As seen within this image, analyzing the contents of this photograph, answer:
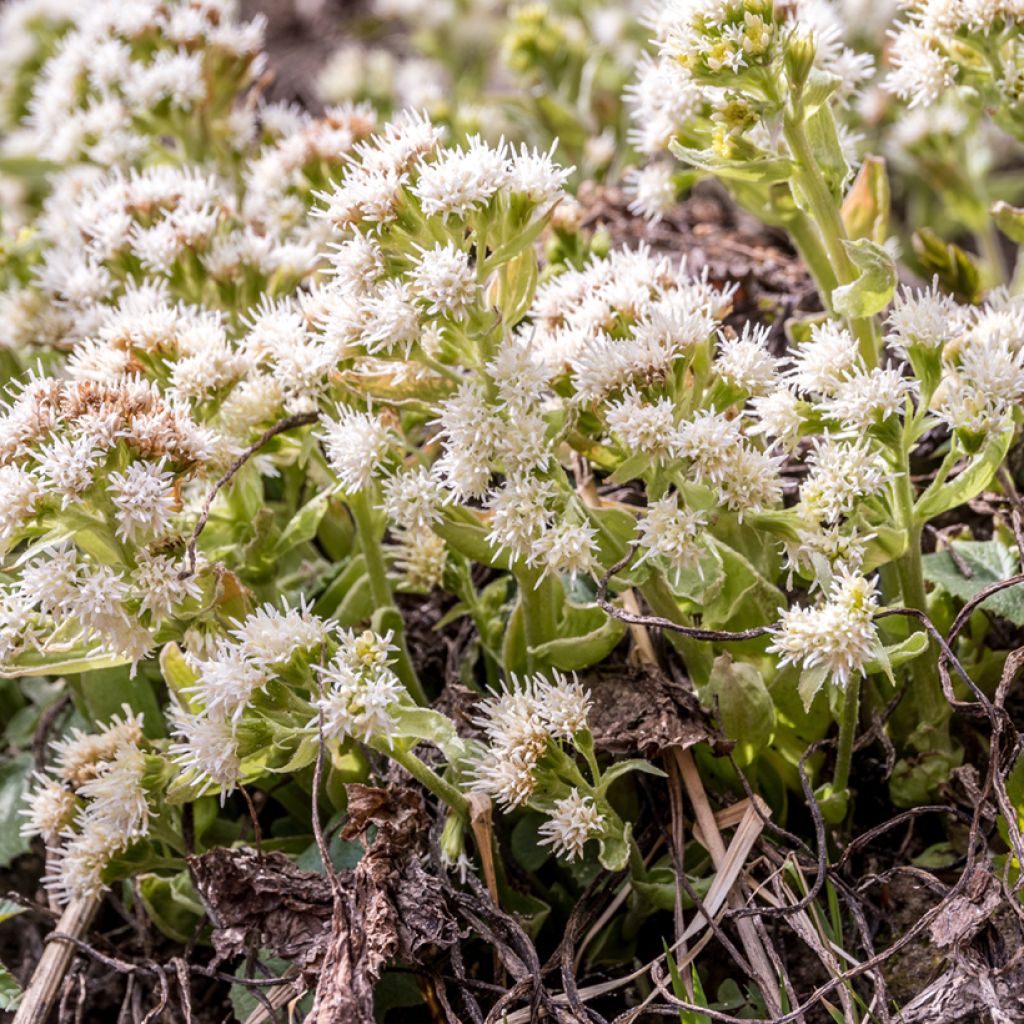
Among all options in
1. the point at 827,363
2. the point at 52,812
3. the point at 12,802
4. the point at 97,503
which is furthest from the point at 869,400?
the point at 12,802

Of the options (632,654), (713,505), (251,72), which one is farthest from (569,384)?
(251,72)

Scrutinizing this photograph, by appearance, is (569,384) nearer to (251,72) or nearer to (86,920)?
(86,920)

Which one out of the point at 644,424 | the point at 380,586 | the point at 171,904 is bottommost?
the point at 171,904

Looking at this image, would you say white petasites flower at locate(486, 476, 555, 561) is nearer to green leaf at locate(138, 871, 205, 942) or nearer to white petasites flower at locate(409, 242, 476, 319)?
white petasites flower at locate(409, 242, 476, 319)

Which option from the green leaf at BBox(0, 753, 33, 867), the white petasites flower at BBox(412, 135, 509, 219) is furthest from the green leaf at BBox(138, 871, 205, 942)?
the white petasites flower at BBox(412, 135, 509, 219)

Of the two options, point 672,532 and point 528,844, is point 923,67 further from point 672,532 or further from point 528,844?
point 528,844

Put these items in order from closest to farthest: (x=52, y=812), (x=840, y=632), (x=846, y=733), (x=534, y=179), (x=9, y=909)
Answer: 1. (x=840, y=632)
2. (x=534, y=179)
3. (x=846, y=733)
4. (x=52, y=812)
5. (x=9, y=909)
